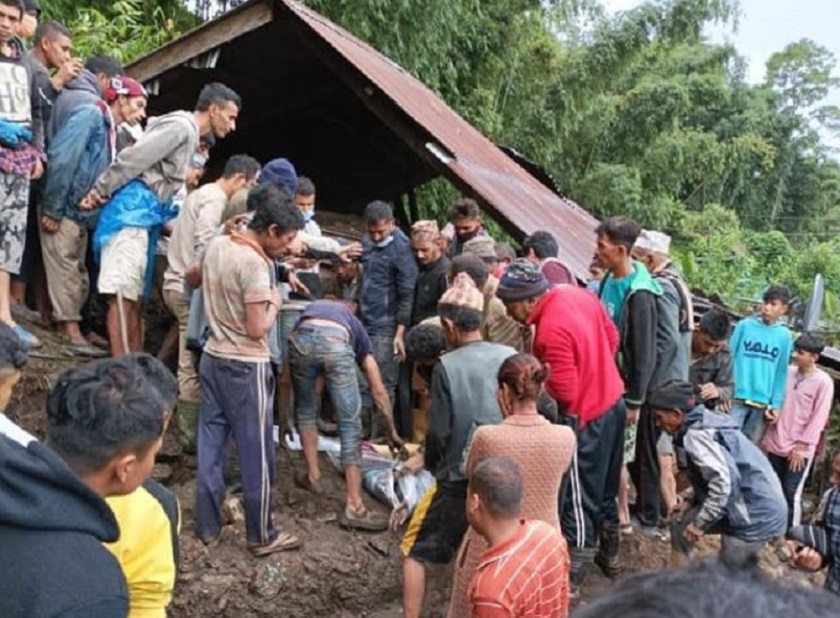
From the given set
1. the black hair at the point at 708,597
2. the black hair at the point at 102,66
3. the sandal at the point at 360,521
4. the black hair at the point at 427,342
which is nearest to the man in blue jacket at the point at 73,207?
the black hair at the point at 102,66

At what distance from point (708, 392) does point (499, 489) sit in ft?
11.0

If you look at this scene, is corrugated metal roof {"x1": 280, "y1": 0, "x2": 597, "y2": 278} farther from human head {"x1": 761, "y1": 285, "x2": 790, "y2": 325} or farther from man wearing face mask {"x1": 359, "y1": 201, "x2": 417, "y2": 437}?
human head {"x1": 761, "y1": 285, "x2": 790, "y2": 325}

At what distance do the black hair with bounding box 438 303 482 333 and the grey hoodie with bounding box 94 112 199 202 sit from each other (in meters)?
2.08

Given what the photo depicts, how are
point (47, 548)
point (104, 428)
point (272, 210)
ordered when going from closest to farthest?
point (47, 548) → point (104, 428) → point (272, 210)

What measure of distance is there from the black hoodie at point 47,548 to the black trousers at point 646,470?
449 centimetres

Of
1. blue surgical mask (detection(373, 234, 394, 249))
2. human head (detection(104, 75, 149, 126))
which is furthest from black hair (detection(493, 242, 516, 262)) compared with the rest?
human head (detection(104, 75, 149, 126))

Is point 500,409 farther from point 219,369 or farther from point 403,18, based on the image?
point 403,18

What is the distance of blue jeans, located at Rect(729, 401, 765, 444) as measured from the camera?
7.07 metres

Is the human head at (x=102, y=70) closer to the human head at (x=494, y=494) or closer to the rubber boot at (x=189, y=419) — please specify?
the rubber boot at (x=189, y=419)

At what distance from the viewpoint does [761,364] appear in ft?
22.8

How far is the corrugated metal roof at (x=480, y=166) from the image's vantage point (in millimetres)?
6578

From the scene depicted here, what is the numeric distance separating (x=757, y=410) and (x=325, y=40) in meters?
4.75

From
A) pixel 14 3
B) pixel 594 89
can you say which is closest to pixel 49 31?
pixel 14 3

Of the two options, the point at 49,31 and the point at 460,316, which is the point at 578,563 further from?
the point at 49,31
